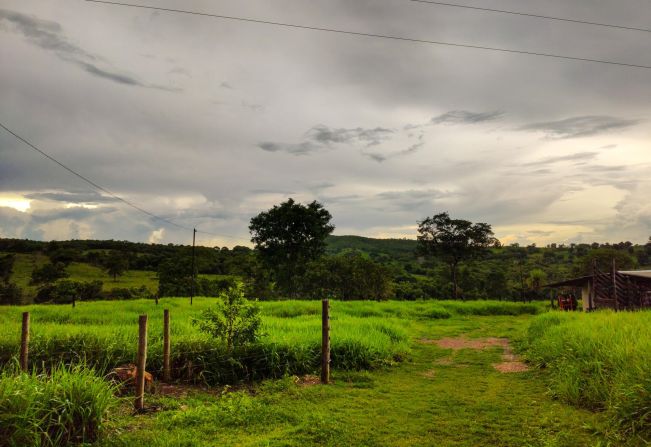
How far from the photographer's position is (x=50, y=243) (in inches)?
2751

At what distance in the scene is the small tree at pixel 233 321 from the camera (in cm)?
1018

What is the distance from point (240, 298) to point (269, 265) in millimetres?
40590

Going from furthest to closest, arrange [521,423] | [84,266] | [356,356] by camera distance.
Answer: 1. [84,266]
2. [356,356]
3. [521,423]

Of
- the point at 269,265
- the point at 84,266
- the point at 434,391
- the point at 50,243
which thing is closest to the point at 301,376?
Answer: the point at 434,391

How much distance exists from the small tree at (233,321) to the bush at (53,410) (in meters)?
3.90

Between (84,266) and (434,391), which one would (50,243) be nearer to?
(84,266)

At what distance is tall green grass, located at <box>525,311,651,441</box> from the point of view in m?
6.30

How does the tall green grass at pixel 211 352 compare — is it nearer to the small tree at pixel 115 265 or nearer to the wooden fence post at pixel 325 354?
the wooden fence post at pixel 325 354

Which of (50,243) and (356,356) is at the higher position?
(50,243)

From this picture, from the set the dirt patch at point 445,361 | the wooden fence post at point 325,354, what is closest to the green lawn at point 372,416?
the wooden fence post at point 325,354

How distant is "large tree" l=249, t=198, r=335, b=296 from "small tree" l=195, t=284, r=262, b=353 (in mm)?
38778

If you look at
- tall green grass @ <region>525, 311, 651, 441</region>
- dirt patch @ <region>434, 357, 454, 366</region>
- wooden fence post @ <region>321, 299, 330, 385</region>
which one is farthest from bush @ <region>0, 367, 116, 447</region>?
dirt patch @ <region>434, 357, 454, 366</region>

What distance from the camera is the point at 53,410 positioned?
5465 mm

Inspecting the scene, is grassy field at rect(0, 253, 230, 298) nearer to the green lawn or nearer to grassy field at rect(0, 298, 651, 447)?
grassy field at rect(0, 298, 651, 447)
